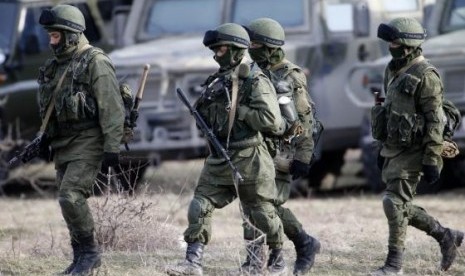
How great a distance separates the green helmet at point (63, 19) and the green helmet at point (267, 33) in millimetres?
975

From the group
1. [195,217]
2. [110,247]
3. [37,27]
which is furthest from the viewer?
[37,27]

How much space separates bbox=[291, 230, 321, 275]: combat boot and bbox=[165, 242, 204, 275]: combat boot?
0.75 meters

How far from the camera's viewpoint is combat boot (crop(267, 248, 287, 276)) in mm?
7914

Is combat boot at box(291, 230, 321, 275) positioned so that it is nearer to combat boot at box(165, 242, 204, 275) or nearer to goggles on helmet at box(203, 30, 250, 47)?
combat boot at box(165, 242, 204, 275)

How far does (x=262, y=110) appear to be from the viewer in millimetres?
7551

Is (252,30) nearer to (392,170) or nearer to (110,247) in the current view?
(392,170)

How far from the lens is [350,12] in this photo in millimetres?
13750

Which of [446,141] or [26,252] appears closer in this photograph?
[446,141]

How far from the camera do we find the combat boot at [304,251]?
8.29m

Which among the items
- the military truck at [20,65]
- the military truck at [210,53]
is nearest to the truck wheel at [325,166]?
the military truck at [210,53]

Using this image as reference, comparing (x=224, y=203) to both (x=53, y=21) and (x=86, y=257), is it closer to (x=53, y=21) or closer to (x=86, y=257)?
(x=86, y=257)

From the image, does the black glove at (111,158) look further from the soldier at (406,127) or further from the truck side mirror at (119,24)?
the truck side mirror at (119,24)

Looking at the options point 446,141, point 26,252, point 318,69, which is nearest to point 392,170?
point 446,141

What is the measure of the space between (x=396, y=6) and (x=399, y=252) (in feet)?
21.4
